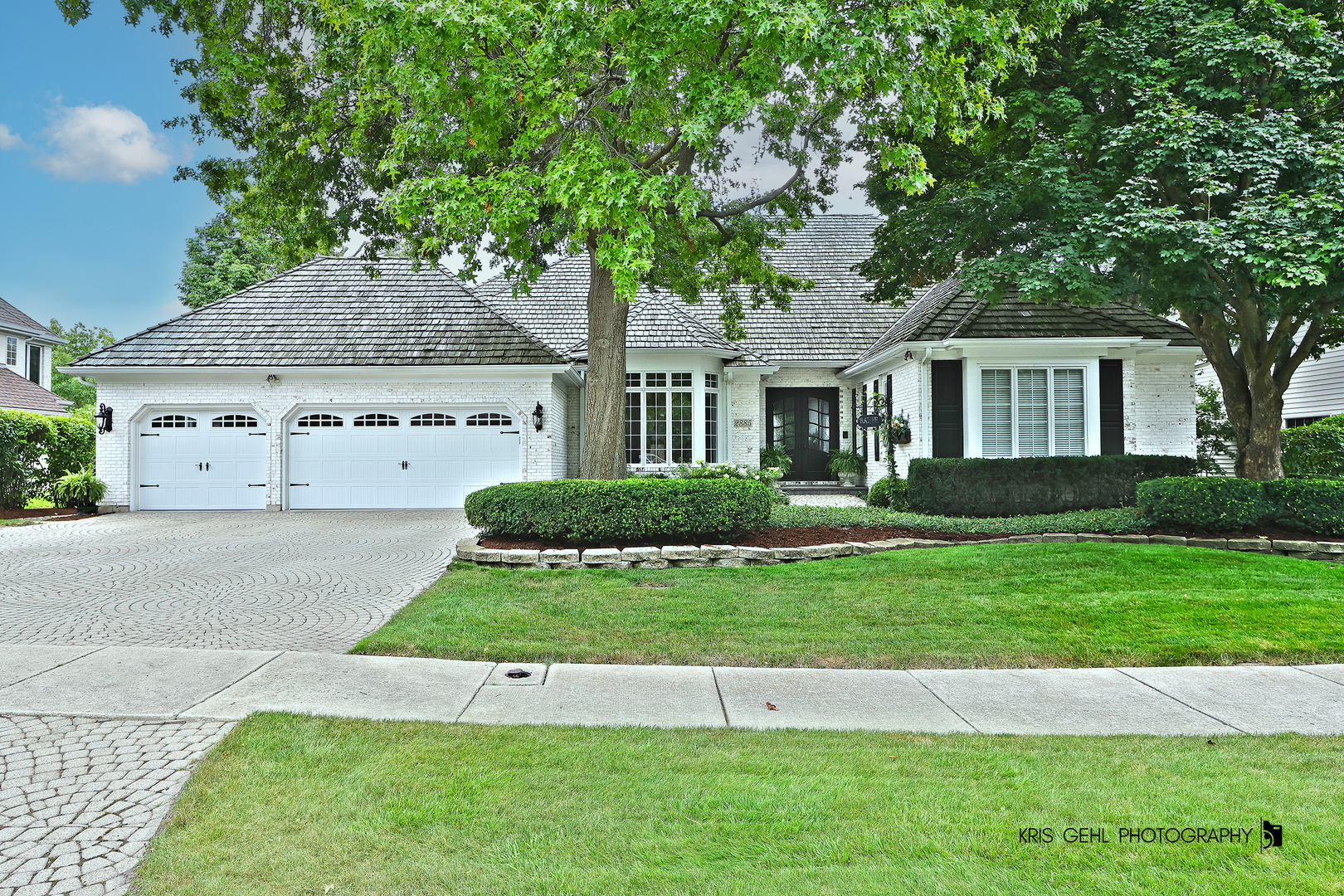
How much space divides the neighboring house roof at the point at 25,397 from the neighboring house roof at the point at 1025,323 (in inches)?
1045

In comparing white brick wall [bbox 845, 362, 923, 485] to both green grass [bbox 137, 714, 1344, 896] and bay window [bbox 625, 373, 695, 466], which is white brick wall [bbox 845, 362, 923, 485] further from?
green grass [bbox 137, 714, 1344, 896]

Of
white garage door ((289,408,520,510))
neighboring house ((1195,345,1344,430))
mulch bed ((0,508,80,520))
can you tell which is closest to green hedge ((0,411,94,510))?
mulch bed ((0,508,80,520))

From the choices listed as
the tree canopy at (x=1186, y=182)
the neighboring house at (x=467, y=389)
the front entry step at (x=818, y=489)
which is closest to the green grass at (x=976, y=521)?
the neighboring house at (x=467, y=389)

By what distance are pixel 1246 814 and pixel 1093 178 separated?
34.2 feet

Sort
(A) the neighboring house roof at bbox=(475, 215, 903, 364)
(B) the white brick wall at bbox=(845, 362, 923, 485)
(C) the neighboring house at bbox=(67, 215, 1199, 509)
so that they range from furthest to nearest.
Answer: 1. (A) the neighboring house roof at bbox=(475, 215, 903, 364)
2. (B) the white brick wall at bbox=(845, 362, 923, 485)
3. (C) the neighboring house at bbox=(67, 215, 1199, 509)

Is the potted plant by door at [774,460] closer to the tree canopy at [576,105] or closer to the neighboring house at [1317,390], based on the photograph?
the tree canopy at [576,105]

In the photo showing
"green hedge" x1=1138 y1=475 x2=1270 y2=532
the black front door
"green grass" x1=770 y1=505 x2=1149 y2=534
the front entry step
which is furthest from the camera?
the black front door

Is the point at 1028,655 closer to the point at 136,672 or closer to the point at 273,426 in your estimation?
the point at 136,672

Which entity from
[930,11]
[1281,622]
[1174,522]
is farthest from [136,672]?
[1174,522]

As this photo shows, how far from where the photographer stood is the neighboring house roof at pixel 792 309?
1822cm

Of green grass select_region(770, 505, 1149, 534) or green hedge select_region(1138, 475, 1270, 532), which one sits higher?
green hedge select_region(1138, 475, 1270, 532)

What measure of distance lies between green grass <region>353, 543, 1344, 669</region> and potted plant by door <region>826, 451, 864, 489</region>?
854 cm

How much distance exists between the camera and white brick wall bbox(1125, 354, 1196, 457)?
15.9 m

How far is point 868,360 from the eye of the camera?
16.2 metres
